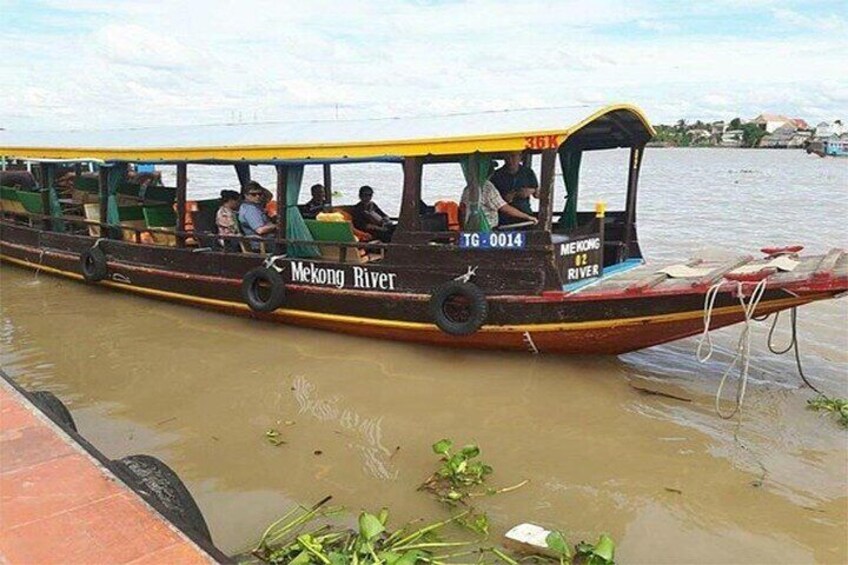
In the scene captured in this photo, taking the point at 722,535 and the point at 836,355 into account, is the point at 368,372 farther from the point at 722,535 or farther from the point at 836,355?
the point at 836,355

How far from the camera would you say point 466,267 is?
5879 millimetres

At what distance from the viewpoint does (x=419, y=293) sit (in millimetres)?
A: 6086

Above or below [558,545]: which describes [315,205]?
above

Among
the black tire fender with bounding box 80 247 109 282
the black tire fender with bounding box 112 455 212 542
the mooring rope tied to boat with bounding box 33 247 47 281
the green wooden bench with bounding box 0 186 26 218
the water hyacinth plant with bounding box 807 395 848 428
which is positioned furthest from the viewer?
the green wooden bench with bounding box 0 186 26 218

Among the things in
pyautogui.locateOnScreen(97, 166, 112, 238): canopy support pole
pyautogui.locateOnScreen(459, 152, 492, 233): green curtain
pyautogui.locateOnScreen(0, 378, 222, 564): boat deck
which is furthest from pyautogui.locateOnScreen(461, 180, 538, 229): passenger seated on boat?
pyautogui.locateOnScreen(97, 166, 112, 238): canopy support pole

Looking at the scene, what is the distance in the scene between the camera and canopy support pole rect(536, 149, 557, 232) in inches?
213

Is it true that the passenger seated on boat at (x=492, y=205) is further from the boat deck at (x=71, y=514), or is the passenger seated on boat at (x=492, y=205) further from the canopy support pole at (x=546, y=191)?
the boat deck at (x=71, y=514)

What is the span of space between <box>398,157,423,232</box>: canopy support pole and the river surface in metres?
1.16

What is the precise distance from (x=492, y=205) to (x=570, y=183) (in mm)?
1551

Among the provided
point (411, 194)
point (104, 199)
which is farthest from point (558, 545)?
point (104, 199)

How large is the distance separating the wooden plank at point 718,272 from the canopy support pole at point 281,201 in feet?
12.5

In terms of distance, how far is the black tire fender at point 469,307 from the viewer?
5707 mm

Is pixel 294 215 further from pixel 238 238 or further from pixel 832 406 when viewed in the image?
pixel 832 406

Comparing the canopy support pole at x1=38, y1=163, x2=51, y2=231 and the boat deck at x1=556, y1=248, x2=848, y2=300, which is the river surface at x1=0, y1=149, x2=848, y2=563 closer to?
the boat deck at x1=556, y1=248, x2=848, y2=300
